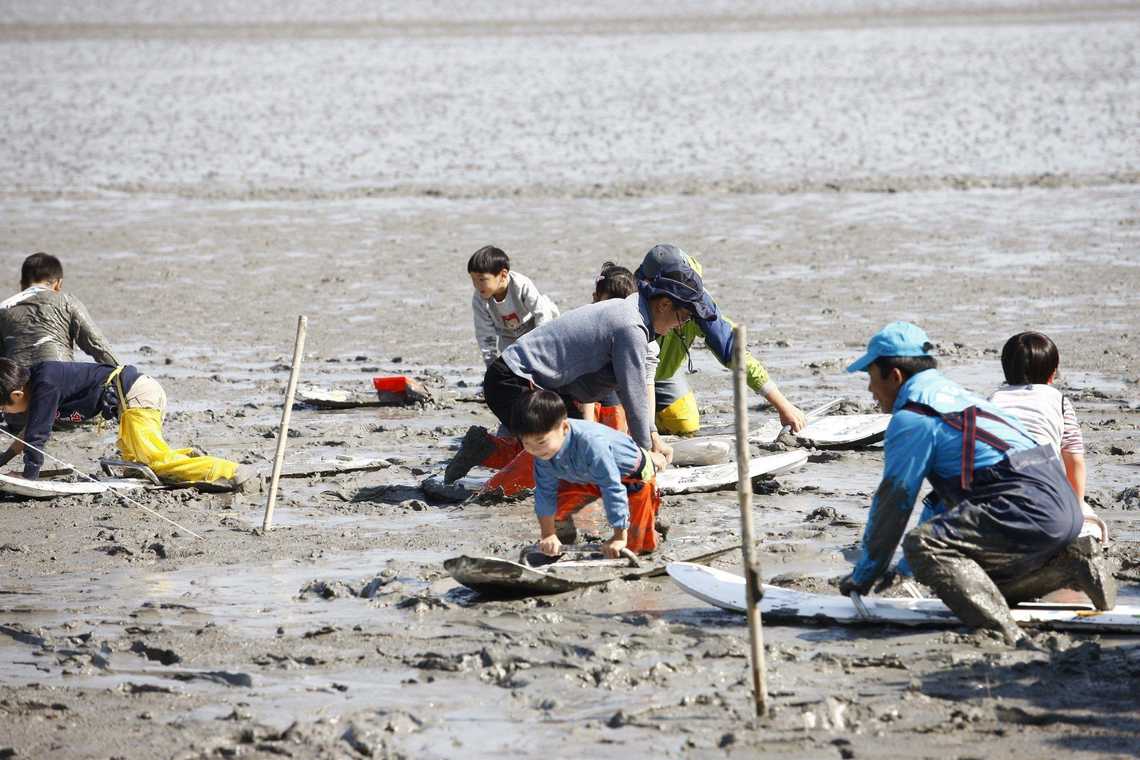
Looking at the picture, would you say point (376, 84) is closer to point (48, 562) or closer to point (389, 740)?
point (48, 562)

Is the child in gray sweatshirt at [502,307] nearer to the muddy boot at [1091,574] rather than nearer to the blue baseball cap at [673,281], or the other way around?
the blue baseball cap at [673,281]

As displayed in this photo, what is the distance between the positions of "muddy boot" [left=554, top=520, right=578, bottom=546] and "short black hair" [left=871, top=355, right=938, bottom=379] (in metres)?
2.22

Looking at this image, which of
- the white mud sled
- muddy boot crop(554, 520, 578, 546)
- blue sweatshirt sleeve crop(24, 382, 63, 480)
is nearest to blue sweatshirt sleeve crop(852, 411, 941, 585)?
the white mud sled

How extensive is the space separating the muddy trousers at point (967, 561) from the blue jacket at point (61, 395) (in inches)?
201

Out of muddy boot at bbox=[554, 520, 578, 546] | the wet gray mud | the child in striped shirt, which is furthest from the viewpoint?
muddy boot at bbox=[554, 520, 578, 546]

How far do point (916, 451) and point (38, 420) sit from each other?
5.18 metres

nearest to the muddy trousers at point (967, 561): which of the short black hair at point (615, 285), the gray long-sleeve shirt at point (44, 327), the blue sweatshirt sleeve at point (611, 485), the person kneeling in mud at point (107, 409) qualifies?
the blue sweatshirt sleeve at point (611, 485)

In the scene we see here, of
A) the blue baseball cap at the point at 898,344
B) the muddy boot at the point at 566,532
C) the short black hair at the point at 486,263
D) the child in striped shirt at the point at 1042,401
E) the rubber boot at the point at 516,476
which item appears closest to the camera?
the blue baseball cap at the point at 898,344

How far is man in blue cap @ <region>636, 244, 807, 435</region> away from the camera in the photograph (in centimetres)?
753


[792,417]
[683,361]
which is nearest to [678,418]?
[683,361]

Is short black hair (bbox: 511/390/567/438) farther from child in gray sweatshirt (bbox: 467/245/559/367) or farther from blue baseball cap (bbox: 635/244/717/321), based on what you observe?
child in gray sweatshirt (bbox: 467/245/559/367)

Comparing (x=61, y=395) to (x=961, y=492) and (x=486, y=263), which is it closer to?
(x=486, y=263)

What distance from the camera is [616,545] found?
7105mm

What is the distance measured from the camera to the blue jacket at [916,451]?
583 centimetres
